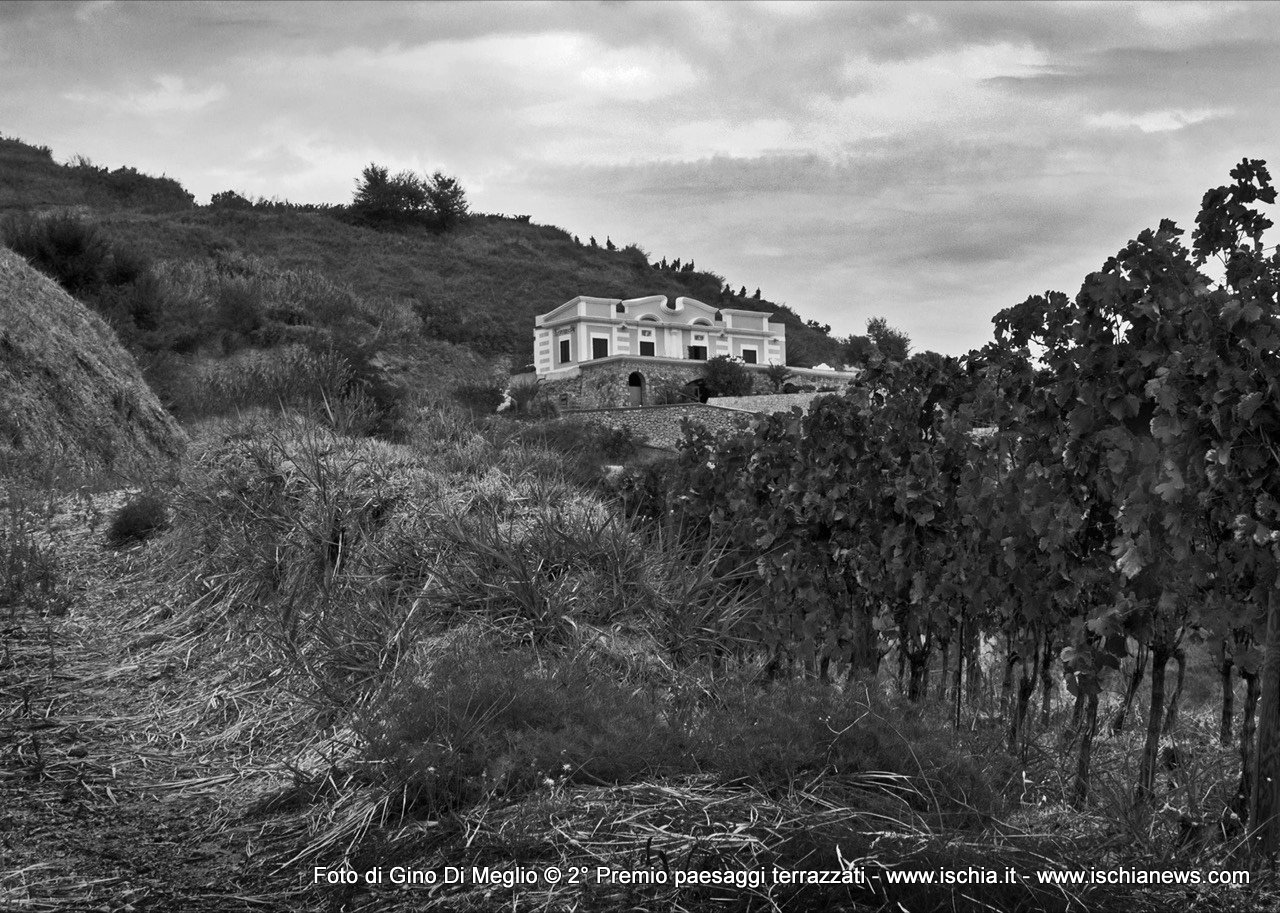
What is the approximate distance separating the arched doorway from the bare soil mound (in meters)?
31.3

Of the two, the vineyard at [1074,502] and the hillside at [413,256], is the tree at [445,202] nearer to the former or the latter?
the hillside at [413,256]

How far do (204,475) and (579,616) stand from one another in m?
3.14

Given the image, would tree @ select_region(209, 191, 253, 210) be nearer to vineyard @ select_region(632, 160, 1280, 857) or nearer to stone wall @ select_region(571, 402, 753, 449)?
stone wall @ select_region(571, 402, 753, 449)

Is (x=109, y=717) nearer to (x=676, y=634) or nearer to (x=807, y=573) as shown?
(x=676, y=634)

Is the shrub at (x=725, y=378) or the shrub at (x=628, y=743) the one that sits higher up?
the shrub at (x=725, y=378)

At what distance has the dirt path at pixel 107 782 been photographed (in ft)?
9.70

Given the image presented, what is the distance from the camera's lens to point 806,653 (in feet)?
17.8

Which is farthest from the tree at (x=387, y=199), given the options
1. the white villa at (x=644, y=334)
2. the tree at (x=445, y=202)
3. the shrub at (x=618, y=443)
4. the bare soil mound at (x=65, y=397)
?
the bare soil mound at (x=65, y=397)

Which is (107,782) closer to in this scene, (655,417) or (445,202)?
(655,417)

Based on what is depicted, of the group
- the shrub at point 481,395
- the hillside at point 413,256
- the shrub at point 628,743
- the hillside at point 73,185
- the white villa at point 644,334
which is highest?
the hillside at point 73,185

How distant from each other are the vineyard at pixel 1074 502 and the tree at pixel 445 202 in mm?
65833

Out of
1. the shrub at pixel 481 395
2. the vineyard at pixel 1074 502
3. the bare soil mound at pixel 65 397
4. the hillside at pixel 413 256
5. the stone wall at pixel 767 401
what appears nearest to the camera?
the vineyard at pixel 1074 502

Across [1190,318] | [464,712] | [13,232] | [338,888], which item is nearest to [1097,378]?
[1190,318]

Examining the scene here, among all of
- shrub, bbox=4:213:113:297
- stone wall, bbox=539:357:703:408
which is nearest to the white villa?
stone wall, bbox=539:357:703:408
